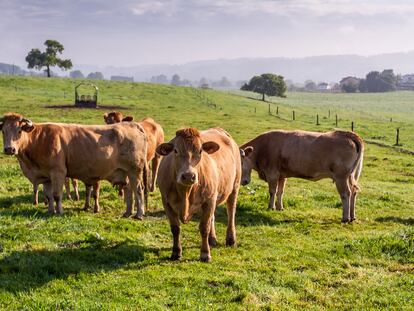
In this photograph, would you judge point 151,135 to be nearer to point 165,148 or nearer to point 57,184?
point 57,184

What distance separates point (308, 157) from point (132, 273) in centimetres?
811

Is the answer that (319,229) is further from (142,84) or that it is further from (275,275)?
(142,84)

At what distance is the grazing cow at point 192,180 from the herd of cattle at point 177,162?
2cm

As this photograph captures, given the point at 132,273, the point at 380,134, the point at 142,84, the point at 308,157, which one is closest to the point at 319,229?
the point at 308,157

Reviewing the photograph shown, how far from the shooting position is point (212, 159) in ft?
35.2

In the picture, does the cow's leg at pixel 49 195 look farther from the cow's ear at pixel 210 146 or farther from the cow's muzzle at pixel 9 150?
the cow's ear at pixel 210 146

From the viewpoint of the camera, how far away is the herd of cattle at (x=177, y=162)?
32.6 ft

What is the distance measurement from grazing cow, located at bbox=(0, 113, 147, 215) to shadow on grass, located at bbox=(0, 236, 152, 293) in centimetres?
286

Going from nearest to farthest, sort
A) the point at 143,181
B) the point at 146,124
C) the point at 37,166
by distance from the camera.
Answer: the point at 37,166, the point at 143,181, the point at 146,124

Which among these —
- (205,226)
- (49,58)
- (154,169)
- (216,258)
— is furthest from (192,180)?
(49,58)

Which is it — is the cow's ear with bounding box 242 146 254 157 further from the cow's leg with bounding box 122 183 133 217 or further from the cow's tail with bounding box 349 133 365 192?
the cow's leg with bounding box 122 183 133 217

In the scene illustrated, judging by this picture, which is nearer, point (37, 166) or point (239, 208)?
point (37, 166)

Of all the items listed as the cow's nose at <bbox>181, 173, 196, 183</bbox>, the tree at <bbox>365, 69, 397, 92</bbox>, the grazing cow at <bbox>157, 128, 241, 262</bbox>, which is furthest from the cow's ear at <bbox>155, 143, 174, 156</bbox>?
the tree at <bbox>365, 69, 397, 92</bbox>

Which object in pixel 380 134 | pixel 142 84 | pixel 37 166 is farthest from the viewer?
pixel 142 84
